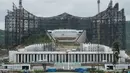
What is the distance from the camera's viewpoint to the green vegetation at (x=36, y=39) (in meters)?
126

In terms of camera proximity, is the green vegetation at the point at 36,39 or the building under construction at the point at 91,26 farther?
the building under construction at the point at 91,26

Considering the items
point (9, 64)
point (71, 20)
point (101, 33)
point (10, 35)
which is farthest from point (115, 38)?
point (9, 64)

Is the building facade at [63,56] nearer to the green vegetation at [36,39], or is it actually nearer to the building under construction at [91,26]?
the green vegetation at [36,39]

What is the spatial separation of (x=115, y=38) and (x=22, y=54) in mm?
37835

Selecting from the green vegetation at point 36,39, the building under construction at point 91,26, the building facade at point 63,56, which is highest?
the building under construction at point 91,26

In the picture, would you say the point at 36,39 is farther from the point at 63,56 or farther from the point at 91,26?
the point at 63,56

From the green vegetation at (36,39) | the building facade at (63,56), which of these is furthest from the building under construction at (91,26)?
the building facade at (63,56)

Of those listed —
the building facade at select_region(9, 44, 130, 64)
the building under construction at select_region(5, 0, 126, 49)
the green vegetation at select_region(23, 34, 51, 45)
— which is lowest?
the building facade at select_region(9, 44, 130, 64)

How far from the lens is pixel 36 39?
5202 inches

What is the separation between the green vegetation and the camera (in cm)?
12580

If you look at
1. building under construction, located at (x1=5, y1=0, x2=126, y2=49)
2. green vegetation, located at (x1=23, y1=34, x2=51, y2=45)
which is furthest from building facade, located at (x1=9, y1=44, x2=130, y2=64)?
building under construction, located at (x1=5, y1=0, x2=126, y2=49)

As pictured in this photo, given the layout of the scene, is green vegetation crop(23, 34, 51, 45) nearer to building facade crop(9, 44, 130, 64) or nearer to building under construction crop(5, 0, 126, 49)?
building under construction crop(5, 0, 126, 49)

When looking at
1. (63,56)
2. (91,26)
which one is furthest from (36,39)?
(63,56)

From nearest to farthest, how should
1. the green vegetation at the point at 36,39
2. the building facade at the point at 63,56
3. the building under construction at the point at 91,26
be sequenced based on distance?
the building facade at the point at 63,56
the green vegetation at the point at 36,39
the building under construction at the point at 91,26
